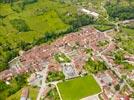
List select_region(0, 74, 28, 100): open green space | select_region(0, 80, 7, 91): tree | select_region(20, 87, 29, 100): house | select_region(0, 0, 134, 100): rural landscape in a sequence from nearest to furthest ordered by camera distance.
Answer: select_region(20, 87, 29, 100): house
select_region(0, 74, 28, 100): open green space
select_region(0, 80, 7, 91): tree
select_region(0, 0, 134, 100): rural landscape

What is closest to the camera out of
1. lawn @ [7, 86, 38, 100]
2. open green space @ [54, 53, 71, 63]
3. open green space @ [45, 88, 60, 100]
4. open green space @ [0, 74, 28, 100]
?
open green space @ [45, 88, 60, 100]

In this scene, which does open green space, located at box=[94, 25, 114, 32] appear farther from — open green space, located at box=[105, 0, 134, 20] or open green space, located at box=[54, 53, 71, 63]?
open green space, located at box=[54, 53, 71, 63]

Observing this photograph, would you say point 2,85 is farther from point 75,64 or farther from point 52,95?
point 75,64

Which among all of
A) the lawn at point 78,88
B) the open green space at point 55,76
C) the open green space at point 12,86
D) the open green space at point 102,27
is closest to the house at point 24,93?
the open green space at point 12,86

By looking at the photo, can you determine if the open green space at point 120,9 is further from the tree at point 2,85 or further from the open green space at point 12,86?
the tree at point 2,85

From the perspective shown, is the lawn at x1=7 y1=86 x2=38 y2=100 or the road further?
the road

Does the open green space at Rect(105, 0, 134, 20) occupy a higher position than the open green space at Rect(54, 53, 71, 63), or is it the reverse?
the open green space at Rect(105, 0, 134, 20)

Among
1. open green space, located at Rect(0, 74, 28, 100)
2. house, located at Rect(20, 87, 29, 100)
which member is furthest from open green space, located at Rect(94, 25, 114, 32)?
house, located at Rect(20, 87, 29, 100)

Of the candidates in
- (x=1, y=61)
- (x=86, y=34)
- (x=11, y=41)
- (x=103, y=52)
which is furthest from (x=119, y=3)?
(x=1, y=61)
